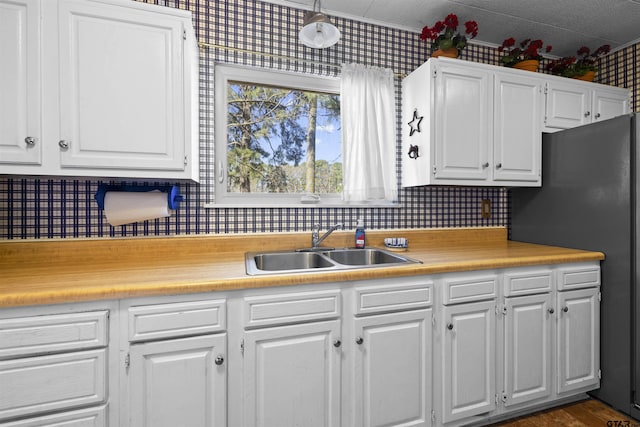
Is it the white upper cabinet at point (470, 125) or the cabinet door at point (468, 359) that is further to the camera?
the white upper cabinet at point (470, 125)

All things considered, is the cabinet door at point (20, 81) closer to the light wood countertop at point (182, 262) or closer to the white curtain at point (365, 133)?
the light wood countertop at point (182, 262)

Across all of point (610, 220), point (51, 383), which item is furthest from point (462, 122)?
point (51, 383)

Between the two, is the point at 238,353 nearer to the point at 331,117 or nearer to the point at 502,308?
the point at 502,308

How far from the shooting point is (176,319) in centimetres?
119

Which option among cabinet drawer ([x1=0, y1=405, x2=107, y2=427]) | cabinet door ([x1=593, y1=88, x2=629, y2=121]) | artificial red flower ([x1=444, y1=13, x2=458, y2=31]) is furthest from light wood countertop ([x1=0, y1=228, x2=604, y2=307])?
artificial red flower ([x1=444, y1=13, x2=458, y2=31])

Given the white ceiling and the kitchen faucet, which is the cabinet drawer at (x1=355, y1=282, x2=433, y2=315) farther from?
the white ceiling

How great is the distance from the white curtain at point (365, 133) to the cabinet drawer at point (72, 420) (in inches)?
61.9

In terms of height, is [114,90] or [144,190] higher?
[114,90]

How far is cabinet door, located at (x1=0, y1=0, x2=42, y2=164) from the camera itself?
1.26 m

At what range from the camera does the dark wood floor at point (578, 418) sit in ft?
5.57

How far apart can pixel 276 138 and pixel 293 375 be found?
1.41 meters

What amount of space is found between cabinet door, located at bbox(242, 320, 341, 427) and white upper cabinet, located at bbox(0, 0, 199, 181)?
87 cm

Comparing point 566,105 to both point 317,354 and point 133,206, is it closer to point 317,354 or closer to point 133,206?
point 317,354

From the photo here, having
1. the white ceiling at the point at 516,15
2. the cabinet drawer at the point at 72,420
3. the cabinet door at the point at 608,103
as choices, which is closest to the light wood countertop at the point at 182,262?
the cabinet drawer at the point at 72,420
